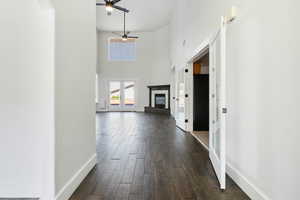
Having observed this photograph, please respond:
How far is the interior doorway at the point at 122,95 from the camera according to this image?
12.6m

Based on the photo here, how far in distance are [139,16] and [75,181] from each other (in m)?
9.01

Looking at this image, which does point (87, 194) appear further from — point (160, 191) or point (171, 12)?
point (171, 12)

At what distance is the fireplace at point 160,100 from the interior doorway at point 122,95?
63.9 inches

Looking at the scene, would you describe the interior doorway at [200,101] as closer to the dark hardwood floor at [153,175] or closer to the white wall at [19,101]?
the dark hardwood floor at [153,175]

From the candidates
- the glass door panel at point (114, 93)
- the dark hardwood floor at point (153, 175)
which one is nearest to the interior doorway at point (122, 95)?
the glass door panel at point (114, 93)

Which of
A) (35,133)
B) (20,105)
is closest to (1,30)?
(20,105)

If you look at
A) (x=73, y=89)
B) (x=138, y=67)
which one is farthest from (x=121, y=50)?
(x=73, y=89)

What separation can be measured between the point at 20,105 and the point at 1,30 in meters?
0.72

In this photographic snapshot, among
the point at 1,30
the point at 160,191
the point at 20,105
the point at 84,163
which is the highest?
the point at 1,30

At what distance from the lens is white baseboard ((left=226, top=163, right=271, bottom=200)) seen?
1.78 m

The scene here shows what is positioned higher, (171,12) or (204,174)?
(171,12)

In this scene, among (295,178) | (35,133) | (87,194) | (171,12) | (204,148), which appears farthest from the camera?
(171,12)

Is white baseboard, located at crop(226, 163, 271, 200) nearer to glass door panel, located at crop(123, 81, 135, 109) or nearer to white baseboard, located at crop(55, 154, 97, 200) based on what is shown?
white baseboard, located at crop(55, 154, 97, 200)

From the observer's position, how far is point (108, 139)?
4.43 m
